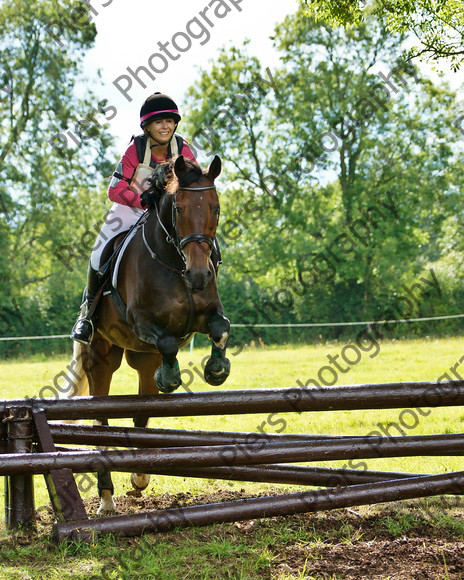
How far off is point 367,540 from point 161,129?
2.96 m

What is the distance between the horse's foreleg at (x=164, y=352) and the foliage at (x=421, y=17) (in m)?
6.71

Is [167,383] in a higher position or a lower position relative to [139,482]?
higher

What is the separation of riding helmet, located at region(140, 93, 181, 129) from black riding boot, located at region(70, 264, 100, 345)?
1226 millimetres

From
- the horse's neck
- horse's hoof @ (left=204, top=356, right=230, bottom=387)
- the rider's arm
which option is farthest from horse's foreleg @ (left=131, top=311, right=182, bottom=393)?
the rider's arm

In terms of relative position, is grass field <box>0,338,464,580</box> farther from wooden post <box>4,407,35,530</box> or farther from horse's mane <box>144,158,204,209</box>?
horse's mane <box>144,158,204,209</box>

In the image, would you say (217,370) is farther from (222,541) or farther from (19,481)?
(19,481)

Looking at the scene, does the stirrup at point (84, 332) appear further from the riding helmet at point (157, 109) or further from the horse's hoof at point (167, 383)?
the riding helmet at point (157, 109)

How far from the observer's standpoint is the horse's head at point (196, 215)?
3.50 m

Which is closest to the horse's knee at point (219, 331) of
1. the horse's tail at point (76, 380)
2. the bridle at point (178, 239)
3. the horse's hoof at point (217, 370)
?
the horse's hoof at point (217, 370)

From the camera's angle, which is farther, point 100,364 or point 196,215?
point 100,364

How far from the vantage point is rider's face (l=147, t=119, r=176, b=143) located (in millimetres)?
4438

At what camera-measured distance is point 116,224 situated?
502cm

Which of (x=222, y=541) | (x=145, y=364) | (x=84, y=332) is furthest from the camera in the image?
(x=145, y=364)

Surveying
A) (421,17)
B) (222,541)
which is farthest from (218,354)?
(421,17)
